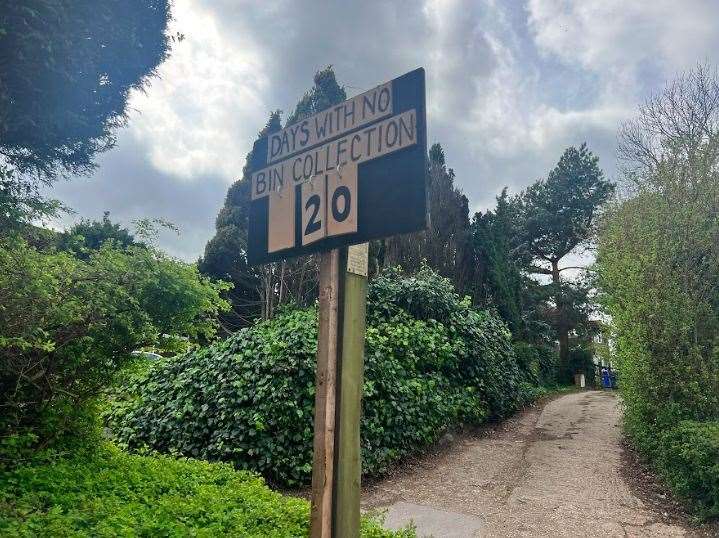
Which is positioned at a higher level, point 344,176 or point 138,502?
point 344,176

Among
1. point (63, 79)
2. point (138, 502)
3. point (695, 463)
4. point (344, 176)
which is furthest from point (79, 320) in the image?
point (695, 463)

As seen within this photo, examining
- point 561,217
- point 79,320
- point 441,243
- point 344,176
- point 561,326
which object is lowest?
point 79,320

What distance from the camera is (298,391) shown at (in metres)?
6.06

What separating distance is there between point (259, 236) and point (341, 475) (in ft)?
4.34

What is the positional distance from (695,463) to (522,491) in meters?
1.80

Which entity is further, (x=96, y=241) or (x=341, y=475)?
(x=96, y=241)

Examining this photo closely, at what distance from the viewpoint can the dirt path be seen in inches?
185

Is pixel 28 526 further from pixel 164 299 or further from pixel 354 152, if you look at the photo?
pixel 354 152

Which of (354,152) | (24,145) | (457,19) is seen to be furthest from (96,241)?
(354,152)

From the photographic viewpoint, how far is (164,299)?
4.49 metres

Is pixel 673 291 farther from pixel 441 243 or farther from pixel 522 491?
pixel 441 243

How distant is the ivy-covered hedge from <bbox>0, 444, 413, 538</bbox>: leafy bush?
1010 mm

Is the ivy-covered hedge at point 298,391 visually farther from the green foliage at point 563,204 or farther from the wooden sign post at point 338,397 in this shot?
the green foliage at point 563,204

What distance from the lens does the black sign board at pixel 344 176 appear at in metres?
2.16
